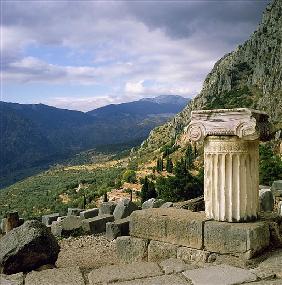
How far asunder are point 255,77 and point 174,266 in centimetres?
7684

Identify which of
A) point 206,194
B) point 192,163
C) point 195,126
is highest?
point 195,126

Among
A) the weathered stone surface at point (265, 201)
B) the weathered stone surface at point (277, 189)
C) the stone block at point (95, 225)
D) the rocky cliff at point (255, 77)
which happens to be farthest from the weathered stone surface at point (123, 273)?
the rocky cliff at point (255, 77)

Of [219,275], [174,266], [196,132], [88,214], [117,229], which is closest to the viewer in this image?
[219,275]

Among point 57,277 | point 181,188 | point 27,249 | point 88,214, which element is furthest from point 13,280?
point 181,188

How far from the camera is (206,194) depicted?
6855mm

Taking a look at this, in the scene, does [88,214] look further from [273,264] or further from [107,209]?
[273,264]

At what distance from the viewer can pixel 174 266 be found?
607 cm

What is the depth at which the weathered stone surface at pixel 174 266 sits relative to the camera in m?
5.90

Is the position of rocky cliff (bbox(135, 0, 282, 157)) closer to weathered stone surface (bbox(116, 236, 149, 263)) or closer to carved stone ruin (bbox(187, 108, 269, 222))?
weathered stone surface (bbox(116, 236, 149, 263))

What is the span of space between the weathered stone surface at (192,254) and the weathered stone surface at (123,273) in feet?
1.99

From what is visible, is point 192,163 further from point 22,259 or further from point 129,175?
point 22,259

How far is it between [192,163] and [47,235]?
50184mm

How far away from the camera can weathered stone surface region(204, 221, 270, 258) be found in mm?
6136

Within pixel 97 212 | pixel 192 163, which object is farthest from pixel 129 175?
pixel 97 212
